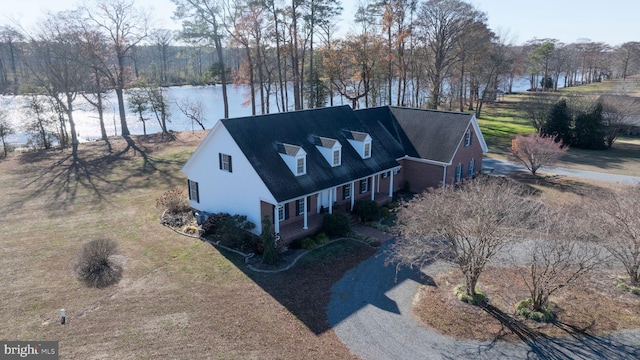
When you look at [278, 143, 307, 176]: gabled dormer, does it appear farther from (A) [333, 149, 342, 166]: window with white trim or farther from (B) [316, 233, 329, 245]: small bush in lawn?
(B) [316, 233, 329, 245]: small bush in lawn

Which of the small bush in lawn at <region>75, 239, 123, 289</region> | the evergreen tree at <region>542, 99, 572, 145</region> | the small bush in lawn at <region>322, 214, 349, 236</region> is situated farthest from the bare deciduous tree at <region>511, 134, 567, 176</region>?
the small bush in lawn at <region>75, 239, 123, 289</region>

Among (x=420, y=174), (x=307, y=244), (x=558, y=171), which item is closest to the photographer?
(x=307, y=244)

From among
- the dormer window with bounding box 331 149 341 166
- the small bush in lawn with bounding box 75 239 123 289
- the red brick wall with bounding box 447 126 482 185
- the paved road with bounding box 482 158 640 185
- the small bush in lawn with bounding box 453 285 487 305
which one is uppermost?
the dormer window with bounding box 331 149 341 166

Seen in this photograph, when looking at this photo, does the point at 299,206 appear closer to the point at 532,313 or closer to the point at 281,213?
the point at 281,213

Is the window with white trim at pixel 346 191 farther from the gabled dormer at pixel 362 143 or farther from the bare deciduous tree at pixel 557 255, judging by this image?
the bare deciduous tree at pixel 557 255

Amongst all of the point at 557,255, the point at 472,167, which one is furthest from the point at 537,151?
the point at 557,255
